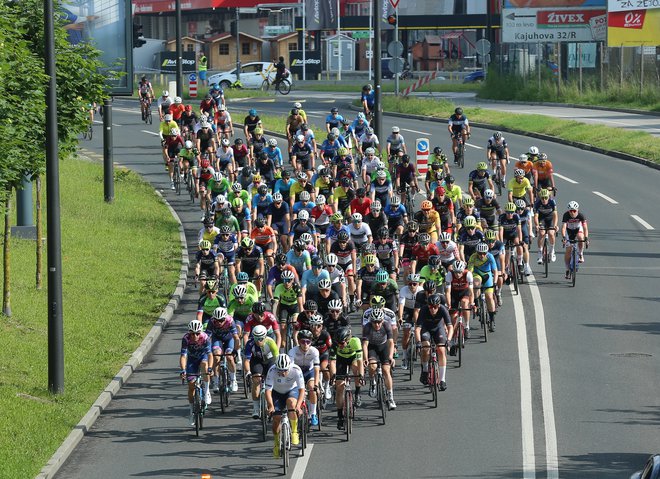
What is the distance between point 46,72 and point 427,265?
7.01m

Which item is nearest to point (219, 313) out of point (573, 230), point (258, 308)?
point (258, 308)

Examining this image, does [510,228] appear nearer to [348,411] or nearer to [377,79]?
[348,411]

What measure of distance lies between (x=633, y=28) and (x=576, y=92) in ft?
12.8

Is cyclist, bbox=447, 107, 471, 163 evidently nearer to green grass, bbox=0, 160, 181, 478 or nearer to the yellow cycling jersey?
green grass, bbox=0, 160, 181, 478

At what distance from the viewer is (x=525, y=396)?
64.2 ft

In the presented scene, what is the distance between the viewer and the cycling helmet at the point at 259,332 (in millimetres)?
17969

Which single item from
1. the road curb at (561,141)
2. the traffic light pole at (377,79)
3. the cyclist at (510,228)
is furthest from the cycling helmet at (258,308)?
the road curb at (561,141)

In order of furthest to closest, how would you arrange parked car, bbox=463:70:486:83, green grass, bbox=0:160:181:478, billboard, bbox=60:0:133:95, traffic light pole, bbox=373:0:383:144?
parked car, bbox=463:70:486:83
traffic light pole, bbox=373:0:383:144
billboard, bbox=60:0:133:95
green grass, bbox=0:160:181:478

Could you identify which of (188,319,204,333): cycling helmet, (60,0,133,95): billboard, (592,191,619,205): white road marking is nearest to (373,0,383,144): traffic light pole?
(592,191,619,205): white road marking

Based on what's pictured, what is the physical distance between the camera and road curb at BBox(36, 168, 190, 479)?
16.6m

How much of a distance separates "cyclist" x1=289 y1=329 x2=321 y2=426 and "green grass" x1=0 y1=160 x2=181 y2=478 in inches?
120

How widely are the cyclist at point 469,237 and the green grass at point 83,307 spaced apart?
219 inches

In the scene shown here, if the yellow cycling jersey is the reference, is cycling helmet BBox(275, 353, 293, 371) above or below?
below

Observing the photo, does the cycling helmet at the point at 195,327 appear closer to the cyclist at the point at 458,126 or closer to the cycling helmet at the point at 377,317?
the cycling helmet at the point at 377,317
